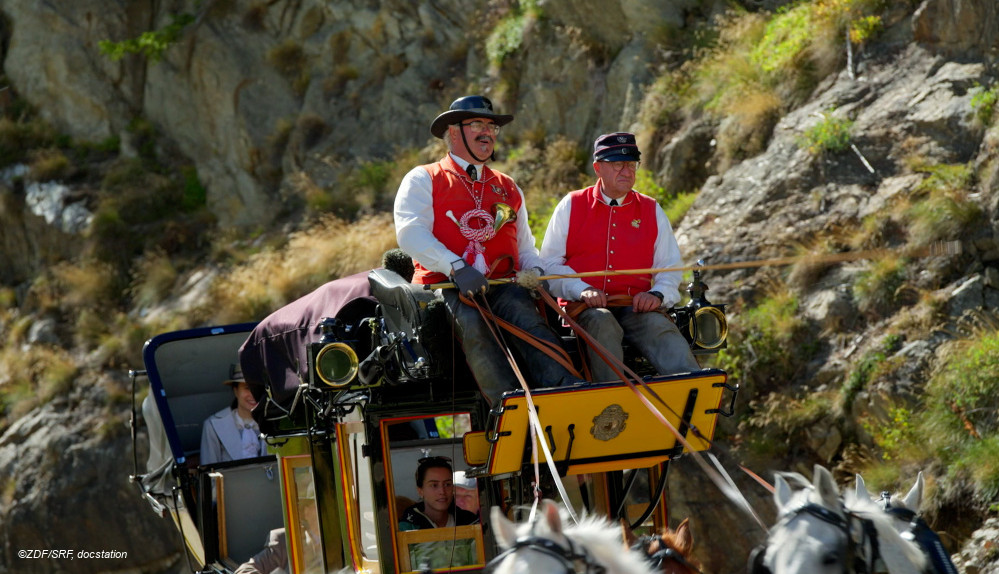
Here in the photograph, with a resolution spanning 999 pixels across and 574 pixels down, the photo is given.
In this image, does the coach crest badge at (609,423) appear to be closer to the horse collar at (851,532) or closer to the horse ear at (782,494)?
the horse ear at (782,494)

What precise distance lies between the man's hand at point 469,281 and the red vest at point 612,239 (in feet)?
3.00

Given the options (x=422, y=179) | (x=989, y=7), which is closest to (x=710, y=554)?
(x=422, y=179)

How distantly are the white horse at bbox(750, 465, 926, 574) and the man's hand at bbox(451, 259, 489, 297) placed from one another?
203 centimetres

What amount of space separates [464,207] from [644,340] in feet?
4.01

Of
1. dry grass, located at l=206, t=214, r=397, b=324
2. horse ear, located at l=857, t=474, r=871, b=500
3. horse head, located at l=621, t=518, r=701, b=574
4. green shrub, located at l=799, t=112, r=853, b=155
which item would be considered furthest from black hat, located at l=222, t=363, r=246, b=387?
green shrub, located at l=799, t=112, r=853, b=155

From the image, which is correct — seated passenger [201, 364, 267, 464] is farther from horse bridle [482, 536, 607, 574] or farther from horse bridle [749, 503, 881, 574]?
horse bridle [749, 503, 881, 574]

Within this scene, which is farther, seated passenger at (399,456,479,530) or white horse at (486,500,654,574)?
seated passenger at (399,456,479,530)

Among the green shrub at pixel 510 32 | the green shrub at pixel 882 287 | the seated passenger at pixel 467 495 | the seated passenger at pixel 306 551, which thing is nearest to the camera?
the seated passenger at pixel 467 495

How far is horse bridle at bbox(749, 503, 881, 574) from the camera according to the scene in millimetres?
4008

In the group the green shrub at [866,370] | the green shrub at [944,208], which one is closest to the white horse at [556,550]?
the green shrub at [866,370]

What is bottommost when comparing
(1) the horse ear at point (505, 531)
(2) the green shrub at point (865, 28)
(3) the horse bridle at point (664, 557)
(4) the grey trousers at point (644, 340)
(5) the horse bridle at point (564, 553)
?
(3) the horse bridle at point (664, 557)

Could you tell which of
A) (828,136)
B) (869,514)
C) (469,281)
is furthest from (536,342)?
(828,136)

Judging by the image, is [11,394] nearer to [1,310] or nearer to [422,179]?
[1,310]

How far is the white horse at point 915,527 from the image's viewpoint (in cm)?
412
